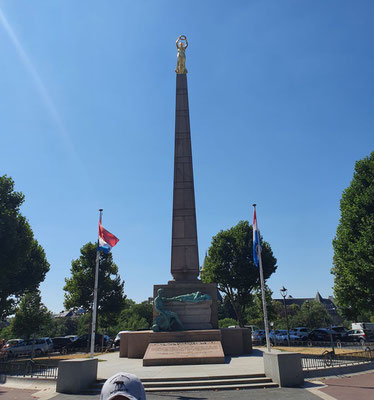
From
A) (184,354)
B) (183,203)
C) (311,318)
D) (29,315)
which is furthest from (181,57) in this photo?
(311,318)

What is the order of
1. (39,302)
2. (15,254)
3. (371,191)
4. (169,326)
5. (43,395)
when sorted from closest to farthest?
(43,395) < (169,326) < (371,191) < (15,254) < (39,302)

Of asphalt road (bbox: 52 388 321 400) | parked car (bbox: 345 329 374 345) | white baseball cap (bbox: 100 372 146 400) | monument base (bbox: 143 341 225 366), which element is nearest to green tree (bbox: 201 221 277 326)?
parked car (bbox: 345 329 374 345)

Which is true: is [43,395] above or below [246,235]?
below

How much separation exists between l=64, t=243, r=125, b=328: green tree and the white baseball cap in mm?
40492

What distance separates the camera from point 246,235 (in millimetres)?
39594

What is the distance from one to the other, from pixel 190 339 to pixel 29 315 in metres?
26.3

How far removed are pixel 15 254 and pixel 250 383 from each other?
20.6 metres

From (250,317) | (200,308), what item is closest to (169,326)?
(200,308)

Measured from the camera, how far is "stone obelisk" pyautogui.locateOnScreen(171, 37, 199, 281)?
20547mm

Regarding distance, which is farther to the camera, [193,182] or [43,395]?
[193,182]

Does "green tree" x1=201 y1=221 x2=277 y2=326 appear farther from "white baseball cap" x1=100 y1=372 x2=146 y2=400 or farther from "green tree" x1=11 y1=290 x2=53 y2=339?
"white baseball cap" x1=100 y1=372 x2=146 y2=400

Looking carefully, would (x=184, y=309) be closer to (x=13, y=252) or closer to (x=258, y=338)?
(x=13, y=252)

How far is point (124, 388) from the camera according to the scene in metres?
1.73

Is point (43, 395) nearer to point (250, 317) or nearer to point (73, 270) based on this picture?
point (73, 270)
